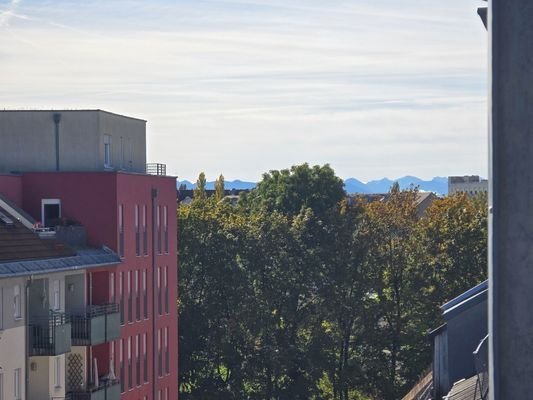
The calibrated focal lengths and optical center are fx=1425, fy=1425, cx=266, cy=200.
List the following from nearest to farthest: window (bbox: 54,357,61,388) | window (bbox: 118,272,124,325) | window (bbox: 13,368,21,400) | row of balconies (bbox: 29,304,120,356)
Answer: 1. window (bbox: 13,368,21,400)
2. row of balconies (bbox: 29,304,120,356)
3. window (bbox: 54,357,61,388)
4. window (bbox: 118,272,124,325)

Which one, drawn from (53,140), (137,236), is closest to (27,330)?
(137,236)

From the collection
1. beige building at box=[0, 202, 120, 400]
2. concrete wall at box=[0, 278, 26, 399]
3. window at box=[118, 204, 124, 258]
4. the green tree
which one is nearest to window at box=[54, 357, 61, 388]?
beige building at box=[0, 202, 120, 400]

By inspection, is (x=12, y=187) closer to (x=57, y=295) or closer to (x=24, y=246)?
(x=57, y=295)

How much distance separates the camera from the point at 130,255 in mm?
60500

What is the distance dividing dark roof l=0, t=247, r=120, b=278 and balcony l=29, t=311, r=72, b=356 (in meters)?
1.74

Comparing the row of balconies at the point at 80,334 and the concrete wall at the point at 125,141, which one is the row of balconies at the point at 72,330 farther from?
the concrete wall at the point at 125,141

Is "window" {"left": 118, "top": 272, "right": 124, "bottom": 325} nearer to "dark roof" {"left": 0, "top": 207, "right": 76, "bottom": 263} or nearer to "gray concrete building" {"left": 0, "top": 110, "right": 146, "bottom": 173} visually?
"gray concrete building" {"left": 0, "top": 110, "right": 146, "bottom": 173}

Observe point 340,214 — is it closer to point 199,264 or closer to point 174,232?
point 199,264

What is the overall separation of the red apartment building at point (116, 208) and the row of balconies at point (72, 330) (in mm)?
1150

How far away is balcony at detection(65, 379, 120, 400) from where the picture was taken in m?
50.3

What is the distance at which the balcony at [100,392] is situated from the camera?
50.3m

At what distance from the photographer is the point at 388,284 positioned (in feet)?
263

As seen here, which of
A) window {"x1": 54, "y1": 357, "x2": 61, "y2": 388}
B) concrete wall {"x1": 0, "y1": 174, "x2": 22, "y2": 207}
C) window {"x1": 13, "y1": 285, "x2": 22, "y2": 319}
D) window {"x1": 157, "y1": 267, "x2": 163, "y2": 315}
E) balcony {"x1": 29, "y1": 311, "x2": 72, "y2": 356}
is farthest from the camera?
window {"x1": 157, "y1": 267, "x2": 163, "y2": 315}
